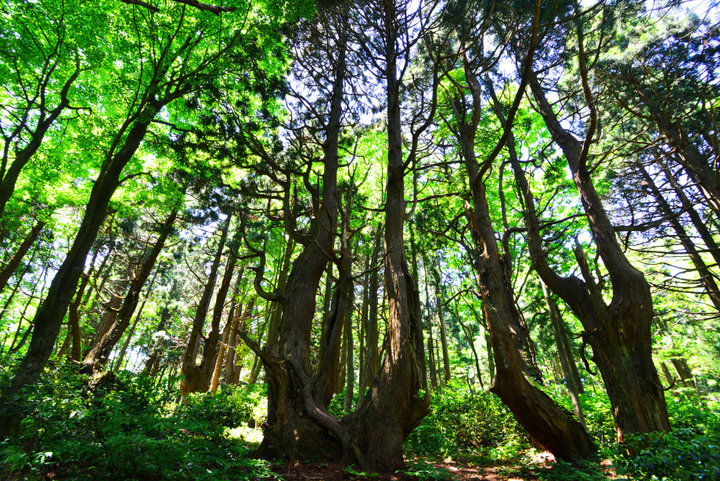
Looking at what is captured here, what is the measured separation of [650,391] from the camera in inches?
167

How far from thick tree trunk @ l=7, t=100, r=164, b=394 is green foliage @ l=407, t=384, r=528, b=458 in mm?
6930

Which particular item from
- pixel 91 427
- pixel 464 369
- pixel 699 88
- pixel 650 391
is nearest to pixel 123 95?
pixel 91 427

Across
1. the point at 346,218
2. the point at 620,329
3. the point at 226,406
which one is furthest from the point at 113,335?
the point at 620,329

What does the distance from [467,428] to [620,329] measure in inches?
161

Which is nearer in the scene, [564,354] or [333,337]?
[333,337]

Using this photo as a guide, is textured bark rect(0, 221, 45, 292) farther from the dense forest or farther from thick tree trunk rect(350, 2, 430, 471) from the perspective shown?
thick tree trunk rect(350, 2, 430, 471)

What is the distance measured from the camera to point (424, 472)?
3852mm

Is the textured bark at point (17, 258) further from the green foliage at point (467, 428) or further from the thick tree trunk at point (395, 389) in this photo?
the green foliage at point (467, 428)

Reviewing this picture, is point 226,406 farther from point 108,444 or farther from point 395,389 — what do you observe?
point 395,389

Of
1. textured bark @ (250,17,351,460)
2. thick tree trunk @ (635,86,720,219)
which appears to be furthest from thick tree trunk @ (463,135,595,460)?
thick tree trunk @ (635,86,720,219)

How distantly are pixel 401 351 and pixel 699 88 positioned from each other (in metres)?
10.7

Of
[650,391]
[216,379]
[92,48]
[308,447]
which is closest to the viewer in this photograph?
[650,391]

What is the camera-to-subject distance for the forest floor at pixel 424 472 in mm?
3963

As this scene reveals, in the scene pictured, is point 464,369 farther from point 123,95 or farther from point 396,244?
point 123,95
